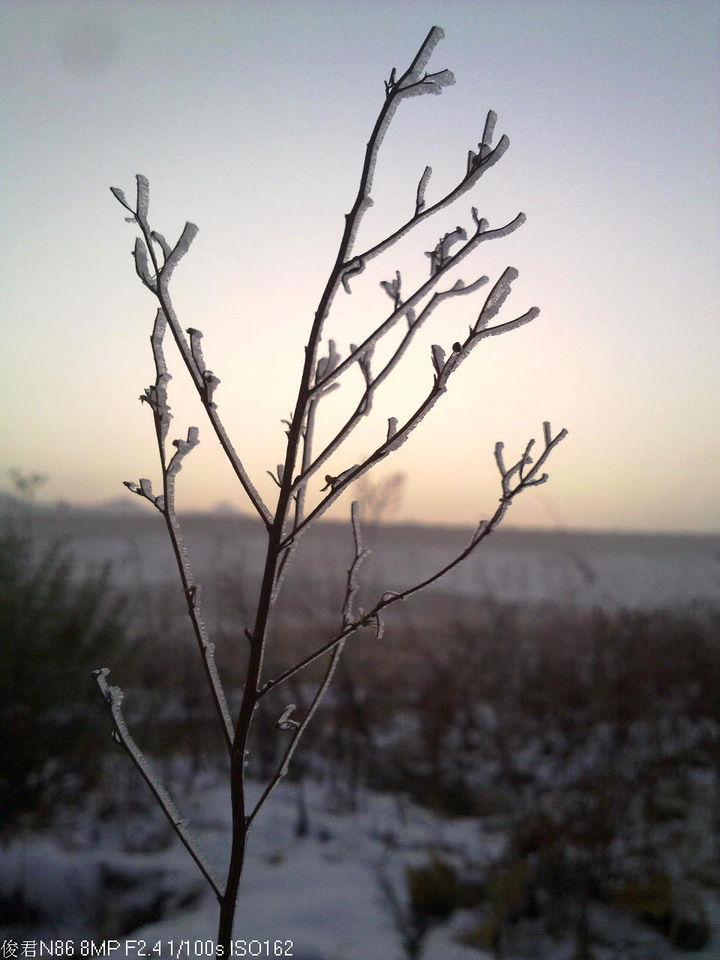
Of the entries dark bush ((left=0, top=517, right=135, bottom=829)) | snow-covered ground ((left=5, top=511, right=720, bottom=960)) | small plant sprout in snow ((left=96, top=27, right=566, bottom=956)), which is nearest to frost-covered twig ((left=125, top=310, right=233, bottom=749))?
small plant sprout in snow ((left=96, top=27, right=566, bottom=956))

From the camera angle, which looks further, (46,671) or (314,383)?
(46,671)

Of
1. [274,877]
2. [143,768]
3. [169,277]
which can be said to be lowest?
[274,877]

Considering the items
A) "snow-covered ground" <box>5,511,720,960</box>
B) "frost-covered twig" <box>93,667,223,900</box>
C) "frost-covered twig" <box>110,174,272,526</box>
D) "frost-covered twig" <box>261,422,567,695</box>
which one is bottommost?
"snow-covered ground" <box>5,511,720,960</box>

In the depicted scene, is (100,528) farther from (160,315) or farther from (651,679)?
(160,315)

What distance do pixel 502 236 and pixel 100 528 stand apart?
5.41 m

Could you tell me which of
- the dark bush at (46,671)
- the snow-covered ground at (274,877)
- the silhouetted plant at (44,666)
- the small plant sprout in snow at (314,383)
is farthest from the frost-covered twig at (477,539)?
the silhouetted plant at (44,666)

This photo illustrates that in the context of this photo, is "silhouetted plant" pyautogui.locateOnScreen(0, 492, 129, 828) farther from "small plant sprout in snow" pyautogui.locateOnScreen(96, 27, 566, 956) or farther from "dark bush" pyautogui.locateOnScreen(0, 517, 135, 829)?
"small plant sprout in snow" pyautogui.locateOnScreen(96, 27, 566, 956)

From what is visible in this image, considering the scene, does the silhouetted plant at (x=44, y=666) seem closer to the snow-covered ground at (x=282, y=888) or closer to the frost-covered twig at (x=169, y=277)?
the snow-covered ground at (x=282, y=888)

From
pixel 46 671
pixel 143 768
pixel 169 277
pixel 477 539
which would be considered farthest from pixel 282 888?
pixel 169 277

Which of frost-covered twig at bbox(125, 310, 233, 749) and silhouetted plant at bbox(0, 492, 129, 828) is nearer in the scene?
frost-covered twig at bbox(125, 310, 233, 749)

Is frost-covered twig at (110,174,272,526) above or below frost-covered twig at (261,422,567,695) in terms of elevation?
above

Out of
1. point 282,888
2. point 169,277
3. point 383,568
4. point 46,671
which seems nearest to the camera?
point 169,277

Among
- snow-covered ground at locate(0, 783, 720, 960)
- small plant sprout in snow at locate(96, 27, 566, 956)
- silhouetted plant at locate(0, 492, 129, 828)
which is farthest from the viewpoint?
silhouetted plant at locate(0, 492, 129, 828)

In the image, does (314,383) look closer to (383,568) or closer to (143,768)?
(143,768)
